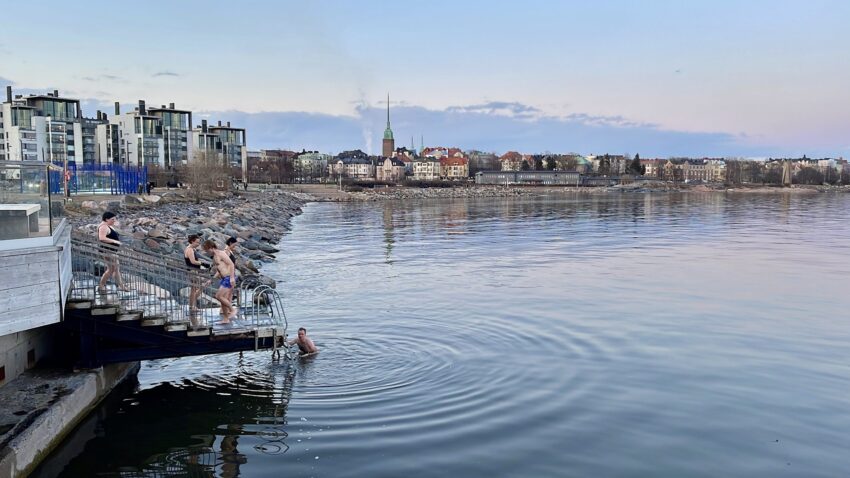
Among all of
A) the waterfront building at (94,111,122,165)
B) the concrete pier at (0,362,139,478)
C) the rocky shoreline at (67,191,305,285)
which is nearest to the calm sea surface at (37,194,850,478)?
the concrete pier at (0,362,139,478)

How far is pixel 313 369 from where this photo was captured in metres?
14.6

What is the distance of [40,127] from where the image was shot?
12581 cm

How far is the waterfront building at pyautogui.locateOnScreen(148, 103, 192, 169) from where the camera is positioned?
15425 centimetres

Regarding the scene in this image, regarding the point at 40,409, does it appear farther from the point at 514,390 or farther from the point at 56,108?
the point at 56,108

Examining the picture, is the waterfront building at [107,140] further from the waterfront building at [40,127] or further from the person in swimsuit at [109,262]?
the person in swimsuit at [109,262]

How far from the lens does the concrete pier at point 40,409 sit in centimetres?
923

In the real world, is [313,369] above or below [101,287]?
below

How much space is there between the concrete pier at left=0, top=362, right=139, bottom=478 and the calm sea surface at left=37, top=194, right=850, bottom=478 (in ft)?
1.07

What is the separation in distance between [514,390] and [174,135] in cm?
15641

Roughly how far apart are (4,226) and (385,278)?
60.7ft

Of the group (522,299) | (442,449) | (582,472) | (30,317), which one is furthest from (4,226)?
(522,299)

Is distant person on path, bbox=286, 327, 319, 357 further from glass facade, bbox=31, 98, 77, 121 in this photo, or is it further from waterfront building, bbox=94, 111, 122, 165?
waterfront building, bbox=94, 111, 122, 165

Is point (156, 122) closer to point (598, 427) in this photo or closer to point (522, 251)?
point (522, 251)

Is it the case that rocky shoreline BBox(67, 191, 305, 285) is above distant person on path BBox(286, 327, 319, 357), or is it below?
above
